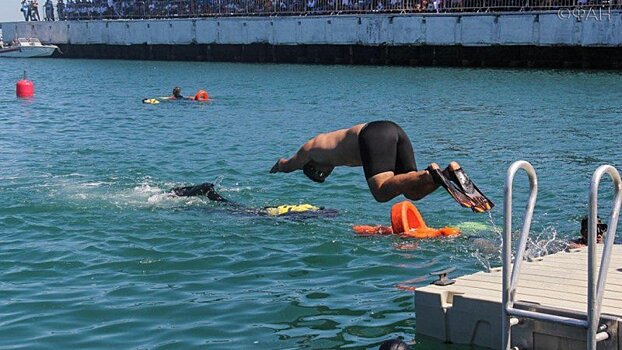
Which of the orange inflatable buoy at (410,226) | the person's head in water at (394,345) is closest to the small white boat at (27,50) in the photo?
the orange inflatable buoy at (410,226)

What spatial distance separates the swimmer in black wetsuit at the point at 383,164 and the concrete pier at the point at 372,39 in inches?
1788

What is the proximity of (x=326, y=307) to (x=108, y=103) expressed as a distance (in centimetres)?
3063

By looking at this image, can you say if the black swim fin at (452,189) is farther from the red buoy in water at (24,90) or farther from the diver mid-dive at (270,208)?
the red buoy in water at (24,90)

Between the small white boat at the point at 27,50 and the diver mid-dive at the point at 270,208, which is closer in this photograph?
the diver mid-dive at the point at 270,208

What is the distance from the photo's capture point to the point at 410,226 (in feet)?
43.5

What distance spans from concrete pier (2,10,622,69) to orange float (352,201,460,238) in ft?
139

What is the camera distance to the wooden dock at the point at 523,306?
297 inches

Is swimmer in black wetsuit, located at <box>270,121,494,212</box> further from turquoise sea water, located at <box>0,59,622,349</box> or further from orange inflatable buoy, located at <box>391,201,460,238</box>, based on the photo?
orange inflatable buoy, located at <box>391,201,460,238</box>

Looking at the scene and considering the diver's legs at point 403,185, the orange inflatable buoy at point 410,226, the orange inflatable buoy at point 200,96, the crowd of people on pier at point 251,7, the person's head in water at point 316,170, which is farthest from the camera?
the crowd of people on pier at point 251,7

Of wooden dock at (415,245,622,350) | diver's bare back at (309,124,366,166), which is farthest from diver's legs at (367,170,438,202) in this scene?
wooden dock at (415,245,622,350)

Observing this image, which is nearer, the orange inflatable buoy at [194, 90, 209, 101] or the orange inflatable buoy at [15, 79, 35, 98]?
the orange inflatable buoy at [194, 90, 209, 101]

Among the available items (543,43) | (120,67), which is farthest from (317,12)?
(543,43)

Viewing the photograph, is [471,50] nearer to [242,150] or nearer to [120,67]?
[120,67]

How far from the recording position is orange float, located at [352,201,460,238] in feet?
43.0
